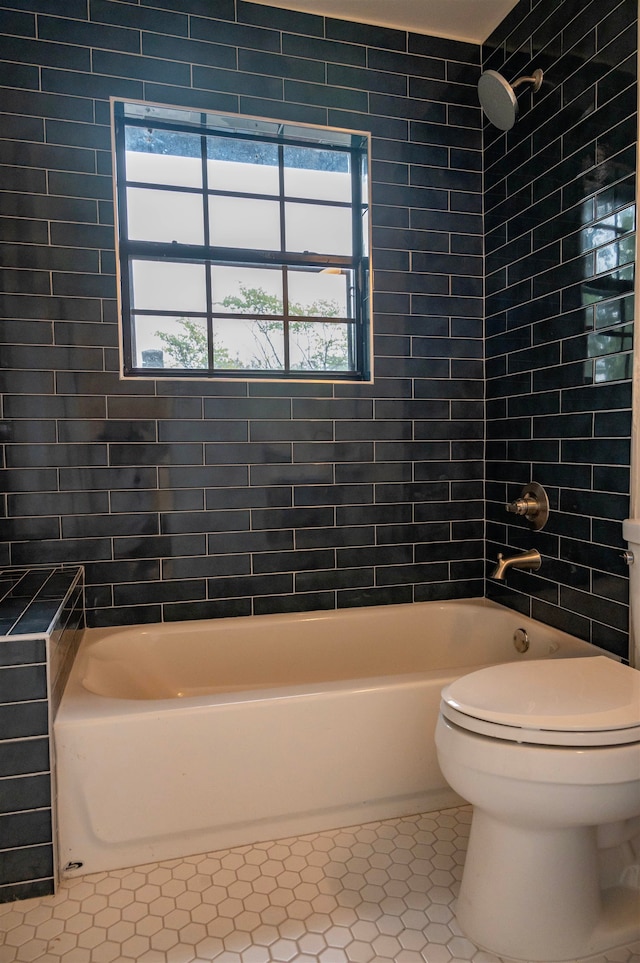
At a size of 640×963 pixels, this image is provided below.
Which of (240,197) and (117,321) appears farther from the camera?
(240,197)

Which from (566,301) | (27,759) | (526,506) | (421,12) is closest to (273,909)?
(27,759)

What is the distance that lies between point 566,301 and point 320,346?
0.95 metres

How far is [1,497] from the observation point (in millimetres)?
2031

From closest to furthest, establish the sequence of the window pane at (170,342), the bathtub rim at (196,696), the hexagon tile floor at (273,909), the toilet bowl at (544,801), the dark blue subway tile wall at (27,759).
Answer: the toilet bowl at (544,801)
the hexagon tile floor at (273,909)
the dark blue subway tile wall at (27,759)
the bathtub rim at (196,696)
the window pane at (170,342)

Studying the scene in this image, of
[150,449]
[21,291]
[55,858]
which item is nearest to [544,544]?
[150,449]

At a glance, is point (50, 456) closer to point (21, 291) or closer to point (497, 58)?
point (21, 291)

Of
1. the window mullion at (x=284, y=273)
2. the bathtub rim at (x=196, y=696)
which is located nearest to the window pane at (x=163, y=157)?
the window mullion at (x=284, y=273)

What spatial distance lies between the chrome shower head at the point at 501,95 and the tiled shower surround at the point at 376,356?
0.22 feet

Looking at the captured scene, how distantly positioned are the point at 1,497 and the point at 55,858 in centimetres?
114

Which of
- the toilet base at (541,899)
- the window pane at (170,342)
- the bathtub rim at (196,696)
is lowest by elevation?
the toilet base at (541,899)

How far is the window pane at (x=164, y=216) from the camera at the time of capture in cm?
222

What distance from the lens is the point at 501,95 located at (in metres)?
2.06

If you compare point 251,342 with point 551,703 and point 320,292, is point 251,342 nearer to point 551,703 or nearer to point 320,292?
point 320,292

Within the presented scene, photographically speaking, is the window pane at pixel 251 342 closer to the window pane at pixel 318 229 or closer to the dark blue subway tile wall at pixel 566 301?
the window pane at pixel 318 229
